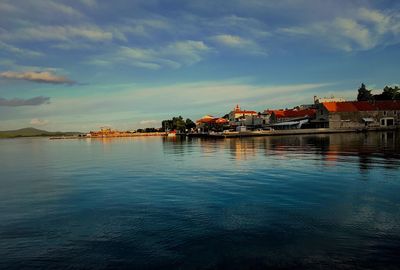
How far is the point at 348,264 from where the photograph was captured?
8.70 metres

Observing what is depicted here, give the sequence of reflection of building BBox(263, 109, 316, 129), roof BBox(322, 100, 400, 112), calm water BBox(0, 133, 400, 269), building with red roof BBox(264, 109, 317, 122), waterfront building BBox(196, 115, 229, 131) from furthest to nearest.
Answer: waterfront building BBox(196, 115, 229, 131), building with red roof BBox(264, 109, 317, 122), reflection of building BBox(263, 109, 316, 129), roof BBox(322, 100, 400, 112), calm water BBox(0, 133, 400, 269)

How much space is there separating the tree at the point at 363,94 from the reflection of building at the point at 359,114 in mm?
36691

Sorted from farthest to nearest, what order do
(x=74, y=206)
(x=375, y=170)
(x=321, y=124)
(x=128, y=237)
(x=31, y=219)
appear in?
(x=321, y=124), (x=375, y=170), (x=74, y=206), (x=31, y=219), (x=128, y=237)

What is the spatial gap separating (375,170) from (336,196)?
957cm

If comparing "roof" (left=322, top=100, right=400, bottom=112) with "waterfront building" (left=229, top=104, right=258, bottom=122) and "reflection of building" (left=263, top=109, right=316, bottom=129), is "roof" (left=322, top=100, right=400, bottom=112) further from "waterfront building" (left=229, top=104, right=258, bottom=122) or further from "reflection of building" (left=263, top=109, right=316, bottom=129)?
"waterfront building" (left=229, top=104, right=258, bottom=122)

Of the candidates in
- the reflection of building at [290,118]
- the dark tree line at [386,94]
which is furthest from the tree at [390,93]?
the reflection of building at [290,118]

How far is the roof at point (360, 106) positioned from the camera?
107 meters

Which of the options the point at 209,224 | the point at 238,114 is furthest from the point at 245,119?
the point at 209,224

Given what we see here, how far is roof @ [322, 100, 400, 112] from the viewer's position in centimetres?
10694

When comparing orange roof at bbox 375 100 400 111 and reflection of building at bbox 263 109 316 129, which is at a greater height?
orange roof at bbox 375 100 400 111

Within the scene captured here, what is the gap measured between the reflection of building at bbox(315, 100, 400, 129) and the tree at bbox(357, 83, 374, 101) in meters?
36.7

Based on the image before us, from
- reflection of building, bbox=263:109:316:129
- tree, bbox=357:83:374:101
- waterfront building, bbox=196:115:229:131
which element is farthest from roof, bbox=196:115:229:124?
tree, bbox=357:83:374:101

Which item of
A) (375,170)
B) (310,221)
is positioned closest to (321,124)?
(375,170)

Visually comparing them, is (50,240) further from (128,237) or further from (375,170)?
(375,170)
